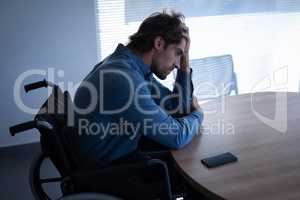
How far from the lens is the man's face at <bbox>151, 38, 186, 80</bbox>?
5.35ft

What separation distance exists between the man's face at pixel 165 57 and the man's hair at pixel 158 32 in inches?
1.0

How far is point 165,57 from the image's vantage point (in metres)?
1.66

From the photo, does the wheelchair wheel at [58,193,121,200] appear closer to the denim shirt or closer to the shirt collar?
the denim shirt

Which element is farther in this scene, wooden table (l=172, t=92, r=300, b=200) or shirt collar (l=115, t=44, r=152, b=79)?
shirt collar (l=115, t=44, r=152, b=79)

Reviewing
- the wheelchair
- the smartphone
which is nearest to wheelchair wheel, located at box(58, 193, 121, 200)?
the wheelchair

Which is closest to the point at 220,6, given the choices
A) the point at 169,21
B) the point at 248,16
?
the point at 248,16

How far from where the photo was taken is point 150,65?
64.9 inches

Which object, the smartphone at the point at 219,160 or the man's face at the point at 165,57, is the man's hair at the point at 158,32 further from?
the smartphone at the point at 219,160

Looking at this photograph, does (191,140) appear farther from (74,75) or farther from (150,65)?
(74,75)

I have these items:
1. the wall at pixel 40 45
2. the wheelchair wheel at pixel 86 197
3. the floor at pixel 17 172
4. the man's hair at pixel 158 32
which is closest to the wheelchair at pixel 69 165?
the wheelchair wheel at pixel 86 197

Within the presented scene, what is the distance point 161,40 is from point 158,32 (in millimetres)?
48

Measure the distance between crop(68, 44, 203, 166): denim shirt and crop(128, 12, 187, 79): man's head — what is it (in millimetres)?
134

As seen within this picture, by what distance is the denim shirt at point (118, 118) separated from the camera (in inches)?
54.9

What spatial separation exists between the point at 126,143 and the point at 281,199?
64 centimetres
